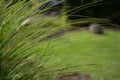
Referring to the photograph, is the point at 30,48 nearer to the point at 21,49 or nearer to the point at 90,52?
the point at 21,49

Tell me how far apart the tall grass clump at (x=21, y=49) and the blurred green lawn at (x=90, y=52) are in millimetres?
116

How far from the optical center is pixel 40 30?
2.91 meters

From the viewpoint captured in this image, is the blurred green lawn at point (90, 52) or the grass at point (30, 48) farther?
the blurred green lawn at point (90, 52)

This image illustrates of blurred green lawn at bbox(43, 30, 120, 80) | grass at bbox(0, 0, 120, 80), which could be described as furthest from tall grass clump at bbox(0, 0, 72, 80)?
blurred green lawn at bbox(43, 30, 120, 80)

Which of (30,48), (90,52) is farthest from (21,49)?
(90,52)

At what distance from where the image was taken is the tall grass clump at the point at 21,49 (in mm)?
2756

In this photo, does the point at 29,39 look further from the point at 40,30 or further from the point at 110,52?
the point at 110,52

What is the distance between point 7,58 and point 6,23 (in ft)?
0.95

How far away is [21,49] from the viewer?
278cm

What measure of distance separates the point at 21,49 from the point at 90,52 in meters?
3.26

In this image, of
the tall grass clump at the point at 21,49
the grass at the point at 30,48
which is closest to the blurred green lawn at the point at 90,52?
the grass at the point at 30,48

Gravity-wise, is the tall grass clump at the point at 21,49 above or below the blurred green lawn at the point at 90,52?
above

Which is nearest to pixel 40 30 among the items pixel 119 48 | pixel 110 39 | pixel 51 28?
pixel 51 28

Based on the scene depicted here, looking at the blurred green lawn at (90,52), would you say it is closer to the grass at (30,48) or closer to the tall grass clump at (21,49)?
the grass at (30,48)
